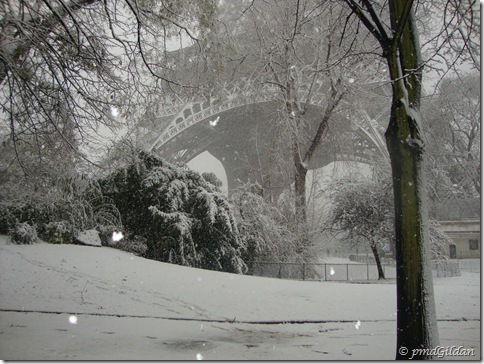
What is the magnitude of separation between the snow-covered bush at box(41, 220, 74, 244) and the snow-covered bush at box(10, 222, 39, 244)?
0.41 feet

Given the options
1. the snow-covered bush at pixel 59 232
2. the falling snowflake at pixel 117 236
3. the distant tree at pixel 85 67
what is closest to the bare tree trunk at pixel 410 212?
the distant tree at pixel 85 67

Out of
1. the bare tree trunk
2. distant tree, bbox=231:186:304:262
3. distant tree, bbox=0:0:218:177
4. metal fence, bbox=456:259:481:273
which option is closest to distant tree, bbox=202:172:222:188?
distant tree, bbox=231:186:304:262

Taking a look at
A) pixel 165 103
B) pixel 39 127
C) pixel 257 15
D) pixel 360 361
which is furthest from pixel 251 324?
pixel 257 15

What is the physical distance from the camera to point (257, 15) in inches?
132

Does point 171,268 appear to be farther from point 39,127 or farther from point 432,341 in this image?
point 432,341

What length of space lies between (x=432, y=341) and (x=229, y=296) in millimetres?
1286

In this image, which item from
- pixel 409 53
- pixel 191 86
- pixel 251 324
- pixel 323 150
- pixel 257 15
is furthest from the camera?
pixel 323 150

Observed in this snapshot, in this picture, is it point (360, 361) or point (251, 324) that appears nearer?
point (360, 361)

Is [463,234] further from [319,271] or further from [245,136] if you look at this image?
[245,136]

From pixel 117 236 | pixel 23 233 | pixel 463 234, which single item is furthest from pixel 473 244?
pixel 23 233

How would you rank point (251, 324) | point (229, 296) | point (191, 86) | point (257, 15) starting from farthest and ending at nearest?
point (257, 15) → point (191, 86) → point (229, 296) → point (251, 324)

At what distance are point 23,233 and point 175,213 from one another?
3.72 ft

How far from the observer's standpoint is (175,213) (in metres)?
3.37

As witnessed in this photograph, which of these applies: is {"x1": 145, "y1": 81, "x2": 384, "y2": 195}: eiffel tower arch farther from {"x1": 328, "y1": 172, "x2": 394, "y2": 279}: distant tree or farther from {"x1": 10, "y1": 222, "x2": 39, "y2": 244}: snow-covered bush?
{"x1": 10, "y1": 222, "x2": 39, "y2": 244}: snow-covered bush
